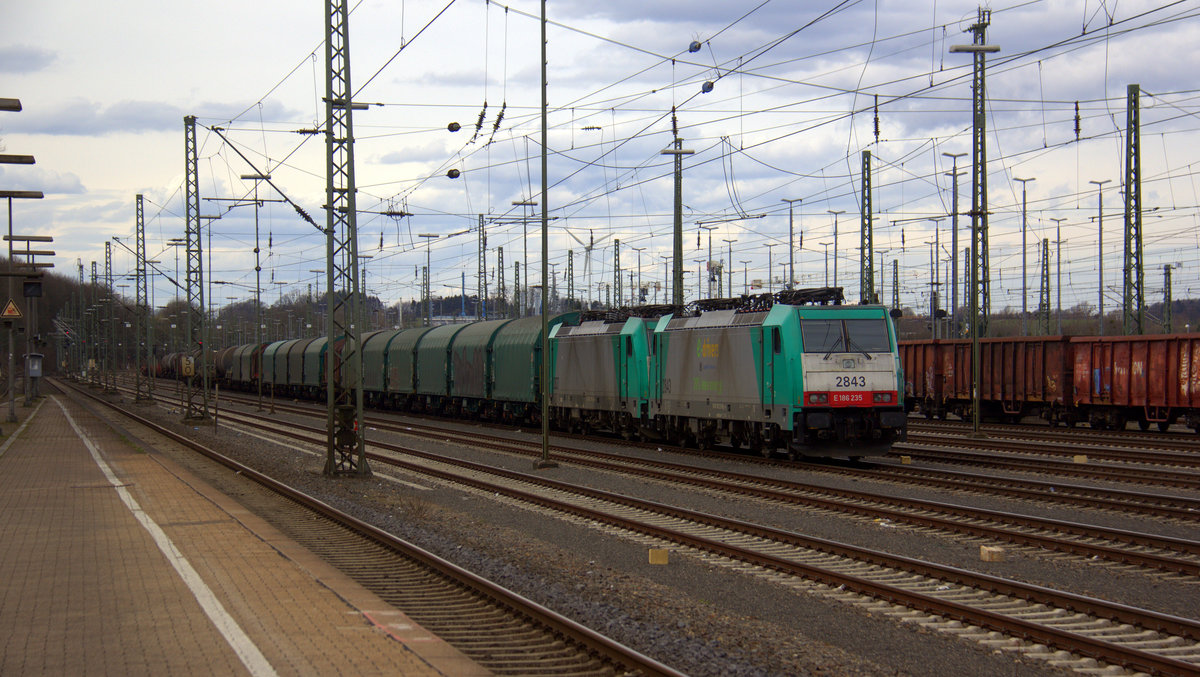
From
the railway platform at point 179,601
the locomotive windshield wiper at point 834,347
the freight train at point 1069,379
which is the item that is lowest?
the railway platform at point 179,601

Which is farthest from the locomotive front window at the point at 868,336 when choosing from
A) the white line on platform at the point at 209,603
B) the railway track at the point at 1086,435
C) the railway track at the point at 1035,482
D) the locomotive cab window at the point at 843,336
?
the white line on platform at the point at 209,603

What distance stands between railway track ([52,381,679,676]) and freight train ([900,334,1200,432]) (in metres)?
23.2

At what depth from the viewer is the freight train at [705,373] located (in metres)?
20.5

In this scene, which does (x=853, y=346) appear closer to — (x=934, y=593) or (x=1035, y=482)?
(x=1035, y=482)

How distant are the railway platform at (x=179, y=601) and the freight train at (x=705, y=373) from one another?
778cm

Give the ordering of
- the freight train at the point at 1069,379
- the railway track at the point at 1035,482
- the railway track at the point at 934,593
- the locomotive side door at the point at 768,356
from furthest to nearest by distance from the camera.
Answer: the freight train at the point at 1069,379 → the locomotive side door at the point at 768,356 → the railway track at the point at 1035,482 → the railway track at the point at 934,593

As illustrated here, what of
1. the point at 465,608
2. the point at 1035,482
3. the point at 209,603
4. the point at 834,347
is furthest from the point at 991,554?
the point at 834,347

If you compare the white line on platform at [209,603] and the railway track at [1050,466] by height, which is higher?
the white line on platform at [209,603]

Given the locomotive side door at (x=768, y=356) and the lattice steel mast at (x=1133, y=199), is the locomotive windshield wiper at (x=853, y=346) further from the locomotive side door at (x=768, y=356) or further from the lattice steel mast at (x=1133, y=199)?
the lattice steel mast at (x=1133, y=199)

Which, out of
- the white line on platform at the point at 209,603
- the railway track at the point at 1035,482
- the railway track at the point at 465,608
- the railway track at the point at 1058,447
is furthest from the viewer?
→ the railway track at the point at 1058,447

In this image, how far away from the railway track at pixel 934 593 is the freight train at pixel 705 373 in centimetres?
A: 625

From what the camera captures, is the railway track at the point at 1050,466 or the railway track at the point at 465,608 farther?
the railway track at the point at 1050,466

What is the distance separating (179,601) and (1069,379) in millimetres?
28743

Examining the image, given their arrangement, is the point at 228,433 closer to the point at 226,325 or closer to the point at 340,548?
the point at 340,548
